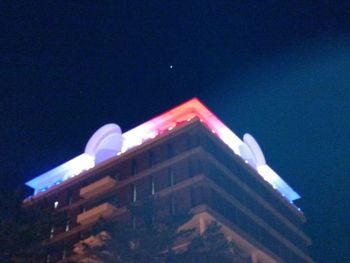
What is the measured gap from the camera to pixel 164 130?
1793 inches

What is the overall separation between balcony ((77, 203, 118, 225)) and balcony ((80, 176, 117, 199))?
2475mm

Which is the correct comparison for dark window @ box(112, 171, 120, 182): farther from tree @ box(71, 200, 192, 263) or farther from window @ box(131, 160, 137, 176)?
tree @ box(71, 200, 192, 263)

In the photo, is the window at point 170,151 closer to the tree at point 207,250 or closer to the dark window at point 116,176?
the dark window at point 116,176

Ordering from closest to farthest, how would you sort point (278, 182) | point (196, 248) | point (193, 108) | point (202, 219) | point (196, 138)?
point (196, 248)
point (202, 219)
point (196, 138)
point (193, 108)
point (278, 182)

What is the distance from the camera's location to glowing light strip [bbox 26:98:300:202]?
44688 millimetres

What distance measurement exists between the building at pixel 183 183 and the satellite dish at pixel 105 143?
0.34 ft

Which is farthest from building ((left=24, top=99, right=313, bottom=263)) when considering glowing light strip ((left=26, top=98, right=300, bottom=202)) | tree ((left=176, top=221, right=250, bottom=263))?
tree ((left=176, top=221, right=250, bottom=263))

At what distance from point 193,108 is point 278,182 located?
1563cm

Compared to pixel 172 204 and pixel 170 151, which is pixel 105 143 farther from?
pixel 172 204

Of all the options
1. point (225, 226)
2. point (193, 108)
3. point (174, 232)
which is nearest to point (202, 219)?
point (225, 226)

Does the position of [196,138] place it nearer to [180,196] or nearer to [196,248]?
[180,196]

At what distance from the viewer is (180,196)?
37688 millimetres

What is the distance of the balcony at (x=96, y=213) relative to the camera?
1626 inches

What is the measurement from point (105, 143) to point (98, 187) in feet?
19.2
